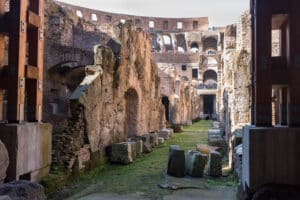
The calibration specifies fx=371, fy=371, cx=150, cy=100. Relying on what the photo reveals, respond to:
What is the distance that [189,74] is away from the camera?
4953 cm

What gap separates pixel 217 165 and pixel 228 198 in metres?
1.79

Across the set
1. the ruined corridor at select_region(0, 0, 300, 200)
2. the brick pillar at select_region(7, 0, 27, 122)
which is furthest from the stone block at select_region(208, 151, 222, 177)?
the brick pillar at select_region(7, 0, 27, 122)

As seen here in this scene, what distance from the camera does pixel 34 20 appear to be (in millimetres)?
4508

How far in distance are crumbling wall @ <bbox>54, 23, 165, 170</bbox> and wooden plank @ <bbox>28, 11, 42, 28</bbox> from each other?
2.73 metres

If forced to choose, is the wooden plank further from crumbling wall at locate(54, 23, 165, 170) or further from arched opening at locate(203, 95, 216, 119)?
arched opening at locate(203, 95, 216, 119)

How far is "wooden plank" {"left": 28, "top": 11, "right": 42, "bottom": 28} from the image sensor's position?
4.41 meters

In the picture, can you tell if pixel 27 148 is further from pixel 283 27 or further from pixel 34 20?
pixel 283 27

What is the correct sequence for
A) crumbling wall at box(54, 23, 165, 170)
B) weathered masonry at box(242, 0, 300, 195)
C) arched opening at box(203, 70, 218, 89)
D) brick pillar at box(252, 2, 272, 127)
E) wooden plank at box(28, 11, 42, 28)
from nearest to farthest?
weathered masonry at box(242, 0, 300, 195) < brick pillar at box(252, 2, 272, 127) < wooden plank at box(28, 11, 42, 28) < crumbling wall at box(54, 23, 165, 170) < arched opening at box(203, 70, 218, 89)

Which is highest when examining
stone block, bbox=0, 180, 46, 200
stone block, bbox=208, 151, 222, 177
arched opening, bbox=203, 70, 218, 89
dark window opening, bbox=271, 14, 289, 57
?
arched opening, bbox=203, 70, 218, 89

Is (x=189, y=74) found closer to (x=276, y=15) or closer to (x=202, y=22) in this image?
(x=202, y=22)

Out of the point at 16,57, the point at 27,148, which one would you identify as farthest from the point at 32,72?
the point at 27,148

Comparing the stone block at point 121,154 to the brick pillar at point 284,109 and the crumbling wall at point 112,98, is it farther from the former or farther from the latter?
the brick pillar at point 284,109

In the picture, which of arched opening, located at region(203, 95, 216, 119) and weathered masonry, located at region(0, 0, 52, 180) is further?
arched opening, located at region(203, 95, 216, 119)

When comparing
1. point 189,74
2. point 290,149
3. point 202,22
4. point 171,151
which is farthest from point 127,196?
point 202,22
